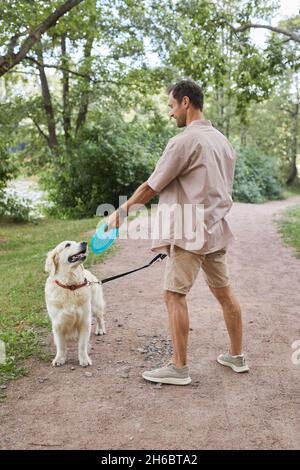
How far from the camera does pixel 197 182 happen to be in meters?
4.05

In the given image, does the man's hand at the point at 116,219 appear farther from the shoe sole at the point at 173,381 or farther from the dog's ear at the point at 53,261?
the shoe sole at the point at 173,381

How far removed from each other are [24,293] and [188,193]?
4.36 m

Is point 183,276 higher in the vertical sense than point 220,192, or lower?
lower

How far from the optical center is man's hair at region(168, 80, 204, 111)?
412 centimetres

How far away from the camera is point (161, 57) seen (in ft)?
68.8

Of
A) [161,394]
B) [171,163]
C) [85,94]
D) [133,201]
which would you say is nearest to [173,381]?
[161,394]

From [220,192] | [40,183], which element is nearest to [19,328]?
[220,192]

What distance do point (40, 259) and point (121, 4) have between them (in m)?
13.8

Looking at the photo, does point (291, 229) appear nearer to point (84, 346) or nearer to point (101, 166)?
point (101, 166)

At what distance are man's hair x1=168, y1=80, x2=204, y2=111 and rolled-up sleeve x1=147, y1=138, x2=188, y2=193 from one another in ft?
1.35

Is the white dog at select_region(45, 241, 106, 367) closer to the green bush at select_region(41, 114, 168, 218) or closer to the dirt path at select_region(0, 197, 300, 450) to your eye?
the dirt path at select_region(0, 197, 300, 450)
